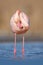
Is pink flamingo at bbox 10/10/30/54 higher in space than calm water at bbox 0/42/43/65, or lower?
higher

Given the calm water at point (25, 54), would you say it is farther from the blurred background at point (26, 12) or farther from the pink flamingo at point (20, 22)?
the blurred background at point (26, 12)

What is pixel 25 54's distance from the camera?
8.31 feet

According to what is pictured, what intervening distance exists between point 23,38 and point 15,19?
0.59 m

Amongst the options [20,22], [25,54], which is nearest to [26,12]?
[20,22]

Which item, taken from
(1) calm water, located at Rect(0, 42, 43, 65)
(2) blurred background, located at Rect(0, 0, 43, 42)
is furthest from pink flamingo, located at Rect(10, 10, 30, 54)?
(2) blurred background, located at Rect(0, 0, 43, 42)

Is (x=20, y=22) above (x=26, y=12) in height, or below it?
below

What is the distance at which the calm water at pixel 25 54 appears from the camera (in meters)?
2.22

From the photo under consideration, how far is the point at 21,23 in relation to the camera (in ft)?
8.55

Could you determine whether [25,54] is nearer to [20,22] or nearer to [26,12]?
[20,22]

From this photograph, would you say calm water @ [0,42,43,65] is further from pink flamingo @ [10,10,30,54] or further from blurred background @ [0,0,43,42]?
blurred background @ [0,0,43,42]

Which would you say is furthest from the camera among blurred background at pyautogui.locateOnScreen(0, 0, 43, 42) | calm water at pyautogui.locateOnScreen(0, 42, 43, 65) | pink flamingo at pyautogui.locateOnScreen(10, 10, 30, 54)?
blurred background at pyautogui.locateOnScreen(0, 0, 43, 42)

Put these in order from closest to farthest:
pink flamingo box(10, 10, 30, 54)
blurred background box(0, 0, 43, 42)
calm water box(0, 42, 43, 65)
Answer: calm water box(0, 42, 43, 65)
pink flamingo box(10, 10, 30, 54)
blurred background box(0, 0, 43, 42)

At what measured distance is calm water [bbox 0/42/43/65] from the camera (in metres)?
2.22

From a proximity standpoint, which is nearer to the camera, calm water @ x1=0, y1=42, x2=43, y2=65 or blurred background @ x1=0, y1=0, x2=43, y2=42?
calm water @ x1=0, y1=42, x2=43, y2=65
